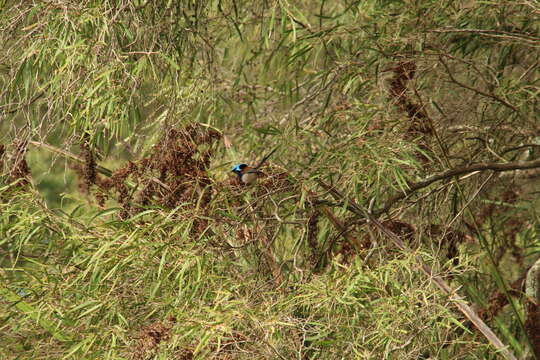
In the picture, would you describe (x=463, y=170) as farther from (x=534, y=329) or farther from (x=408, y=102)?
(x=534, y=329)

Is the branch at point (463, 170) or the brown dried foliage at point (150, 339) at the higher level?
the branch at point (463, 170)

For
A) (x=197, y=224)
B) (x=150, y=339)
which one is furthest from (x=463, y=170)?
(x=150, y=339)

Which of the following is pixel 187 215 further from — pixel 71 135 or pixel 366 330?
pixel 366 330

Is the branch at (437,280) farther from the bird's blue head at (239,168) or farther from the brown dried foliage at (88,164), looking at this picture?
the brown dried foliage at (88,164)

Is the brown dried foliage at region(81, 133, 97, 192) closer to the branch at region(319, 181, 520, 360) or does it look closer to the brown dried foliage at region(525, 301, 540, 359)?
the branch at region(319, 181, 520, 360)

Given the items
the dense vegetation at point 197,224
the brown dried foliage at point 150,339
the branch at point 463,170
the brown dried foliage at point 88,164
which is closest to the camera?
the brown dried foliage at point 150,339

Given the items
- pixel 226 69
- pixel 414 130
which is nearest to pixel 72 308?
pixel 414 130

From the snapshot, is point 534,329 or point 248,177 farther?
point 534,329

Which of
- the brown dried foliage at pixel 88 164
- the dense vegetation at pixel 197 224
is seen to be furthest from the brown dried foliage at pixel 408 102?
the brown dried foliage at pixel 88 164

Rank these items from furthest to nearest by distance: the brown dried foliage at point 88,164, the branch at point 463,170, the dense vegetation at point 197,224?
the branch at point 463,170 < the brown dried foliage at point 88,164 < the dense vegetation at point 197,224

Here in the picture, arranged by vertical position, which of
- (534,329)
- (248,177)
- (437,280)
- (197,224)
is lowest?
(534,329)

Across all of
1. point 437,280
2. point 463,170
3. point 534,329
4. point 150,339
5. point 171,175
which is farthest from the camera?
point 534,329

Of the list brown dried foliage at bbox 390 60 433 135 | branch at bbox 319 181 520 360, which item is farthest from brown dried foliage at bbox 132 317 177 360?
brown dried foliage at bbox 390 60 433 135

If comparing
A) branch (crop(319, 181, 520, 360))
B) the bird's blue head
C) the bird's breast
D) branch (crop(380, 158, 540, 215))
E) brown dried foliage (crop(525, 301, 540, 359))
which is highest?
the bird's blue head
